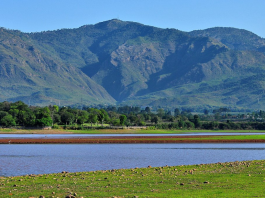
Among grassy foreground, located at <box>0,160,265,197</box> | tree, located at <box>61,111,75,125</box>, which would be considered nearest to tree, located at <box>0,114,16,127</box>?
tree, located at <box>61,111,75,125</box>

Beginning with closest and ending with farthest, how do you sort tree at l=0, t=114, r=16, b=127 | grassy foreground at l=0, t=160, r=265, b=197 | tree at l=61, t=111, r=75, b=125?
grassy foreground at l=0, t=160, r=265, b=197, tree at l=0, t=114, r=16, b=127, tree at l=61, t=111, r=75, b=125

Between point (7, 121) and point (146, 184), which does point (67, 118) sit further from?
point (146, 184)

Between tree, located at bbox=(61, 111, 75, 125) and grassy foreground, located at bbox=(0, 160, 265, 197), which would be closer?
grassy foreground, located at bbox=(0, 160, 265, 197)

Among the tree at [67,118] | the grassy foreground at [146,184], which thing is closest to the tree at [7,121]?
the tree at [67,118]

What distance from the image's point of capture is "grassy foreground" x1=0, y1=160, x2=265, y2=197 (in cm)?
3031

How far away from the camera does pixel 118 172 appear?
42906 mm

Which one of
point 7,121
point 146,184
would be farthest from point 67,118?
point 146,184

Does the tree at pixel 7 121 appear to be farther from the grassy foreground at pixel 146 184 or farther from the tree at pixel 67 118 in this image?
the grassy foreground at pixel 146 184

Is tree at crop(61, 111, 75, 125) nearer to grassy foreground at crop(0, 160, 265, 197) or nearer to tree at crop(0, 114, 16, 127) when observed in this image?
tree at crop(0, 114, 16, 127)

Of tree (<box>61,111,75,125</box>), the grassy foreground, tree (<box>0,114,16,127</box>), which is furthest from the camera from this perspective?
tree (<box>61,111,75,125</box>)

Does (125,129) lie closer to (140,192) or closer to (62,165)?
(62,165)

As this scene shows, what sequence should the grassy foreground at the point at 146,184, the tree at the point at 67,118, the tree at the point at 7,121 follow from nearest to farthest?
1. the grassy foreground at the point at 146,184
2. the tree at the point at 7,121
3. the tree at the point at 67,118

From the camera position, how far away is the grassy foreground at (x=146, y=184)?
30.3 m

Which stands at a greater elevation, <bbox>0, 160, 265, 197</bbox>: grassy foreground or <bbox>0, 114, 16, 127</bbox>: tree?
<bbox>0, 114, 16, 127</bbox>: tree
